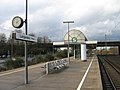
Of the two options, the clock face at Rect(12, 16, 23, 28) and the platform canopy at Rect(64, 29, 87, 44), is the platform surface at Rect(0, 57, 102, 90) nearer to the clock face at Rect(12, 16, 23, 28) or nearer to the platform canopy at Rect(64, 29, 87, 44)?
the clock face at Rect(12, 16, 23, 28)

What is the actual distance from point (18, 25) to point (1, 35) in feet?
253

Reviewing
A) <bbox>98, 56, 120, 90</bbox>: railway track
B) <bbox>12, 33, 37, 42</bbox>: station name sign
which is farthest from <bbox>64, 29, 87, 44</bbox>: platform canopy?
<bbox>12, 33, 37, 42</bbox>: station name sign

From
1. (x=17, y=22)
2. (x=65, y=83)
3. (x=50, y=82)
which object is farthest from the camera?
(x=50, y=82)

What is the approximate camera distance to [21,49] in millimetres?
77625

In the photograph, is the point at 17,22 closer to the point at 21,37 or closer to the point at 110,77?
the point at 21,37

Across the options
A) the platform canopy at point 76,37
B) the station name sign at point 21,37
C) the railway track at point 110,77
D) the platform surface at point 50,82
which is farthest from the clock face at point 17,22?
the platform canopy at point 76,37

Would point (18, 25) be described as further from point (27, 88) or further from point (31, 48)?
point (31, 48)

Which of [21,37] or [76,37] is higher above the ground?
[76,37]

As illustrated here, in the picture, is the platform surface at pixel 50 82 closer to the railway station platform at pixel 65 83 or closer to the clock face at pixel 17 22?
the railway station platform at pixel 65 83

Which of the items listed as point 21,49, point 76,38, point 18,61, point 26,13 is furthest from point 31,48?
point 26,13

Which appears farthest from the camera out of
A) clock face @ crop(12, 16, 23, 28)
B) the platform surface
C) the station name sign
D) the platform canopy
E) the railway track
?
the platform canopy

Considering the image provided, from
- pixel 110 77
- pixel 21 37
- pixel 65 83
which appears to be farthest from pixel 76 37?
pixel 21 37

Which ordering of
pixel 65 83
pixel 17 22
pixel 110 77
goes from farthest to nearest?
pixel 110 77 → pixel 65 83 → pixel 17 22

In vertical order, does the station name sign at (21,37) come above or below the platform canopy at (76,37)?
below
